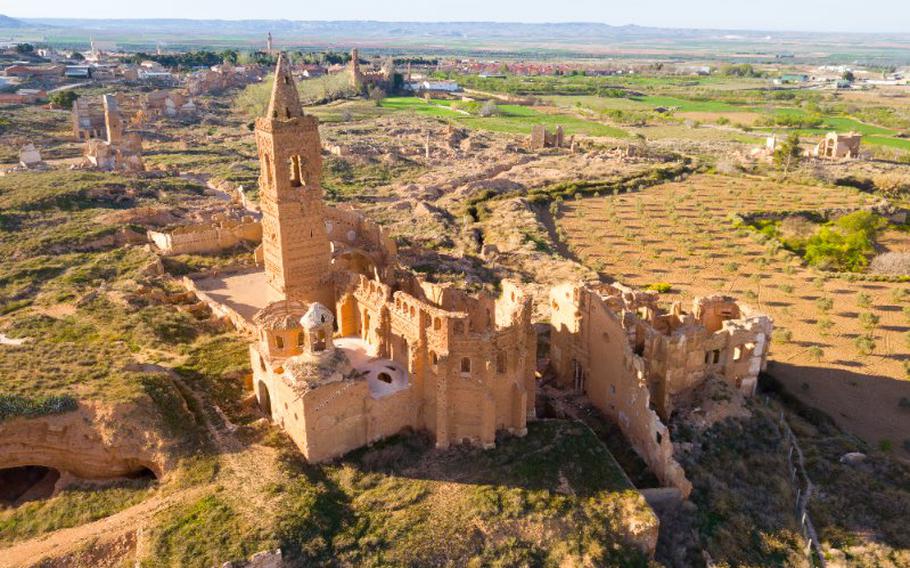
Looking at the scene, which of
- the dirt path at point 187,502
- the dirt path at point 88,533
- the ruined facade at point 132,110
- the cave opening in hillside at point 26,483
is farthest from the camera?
the ruined facade at point 132,110

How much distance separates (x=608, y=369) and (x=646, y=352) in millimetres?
1727

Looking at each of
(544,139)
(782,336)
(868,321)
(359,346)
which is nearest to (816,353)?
(782,336)

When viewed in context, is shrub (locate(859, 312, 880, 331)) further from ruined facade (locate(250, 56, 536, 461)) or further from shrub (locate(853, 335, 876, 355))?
ruined facade (locate(250, 56, 536, 461))

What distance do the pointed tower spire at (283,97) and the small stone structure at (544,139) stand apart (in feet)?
261

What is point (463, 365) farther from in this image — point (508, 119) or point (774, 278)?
point (508, 119)

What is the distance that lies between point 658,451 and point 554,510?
17.7 ft

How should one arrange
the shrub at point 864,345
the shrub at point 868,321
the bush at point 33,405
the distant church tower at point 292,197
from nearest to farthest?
the bush at point 33,405 < the distant church tower at point 292,197 < the shrub at point 864,345 < the shrub at point 868,321

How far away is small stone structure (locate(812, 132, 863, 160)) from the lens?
9706 centimetres

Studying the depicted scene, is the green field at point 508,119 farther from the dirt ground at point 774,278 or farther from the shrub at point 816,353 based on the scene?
the shrub at point 816,353

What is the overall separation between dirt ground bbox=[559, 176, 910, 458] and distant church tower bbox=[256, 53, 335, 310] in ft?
76.3

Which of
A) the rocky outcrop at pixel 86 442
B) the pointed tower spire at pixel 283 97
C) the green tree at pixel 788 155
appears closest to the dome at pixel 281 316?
the rocky outcrop at pixel 86 442

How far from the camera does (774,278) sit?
164 ft

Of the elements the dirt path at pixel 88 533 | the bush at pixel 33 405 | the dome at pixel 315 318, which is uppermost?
the dome at pixel 315 318

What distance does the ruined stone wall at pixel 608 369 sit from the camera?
2566 centimetres
